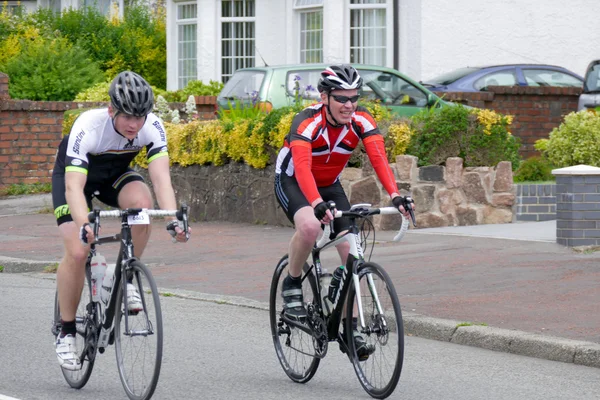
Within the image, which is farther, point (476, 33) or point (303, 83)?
point (476, 33)

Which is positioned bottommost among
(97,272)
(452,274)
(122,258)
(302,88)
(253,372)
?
(253,372)

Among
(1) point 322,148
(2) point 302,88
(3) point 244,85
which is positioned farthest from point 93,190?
(3) point 244,85

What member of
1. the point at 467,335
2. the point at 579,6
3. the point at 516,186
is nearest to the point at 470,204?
the point at 516,186

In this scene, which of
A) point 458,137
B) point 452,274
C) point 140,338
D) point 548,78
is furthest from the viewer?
point 548,78

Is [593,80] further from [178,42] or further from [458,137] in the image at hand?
[178,42]

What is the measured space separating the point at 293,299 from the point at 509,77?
52.0 ft

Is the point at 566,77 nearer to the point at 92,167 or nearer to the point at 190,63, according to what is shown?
the point at 190,63

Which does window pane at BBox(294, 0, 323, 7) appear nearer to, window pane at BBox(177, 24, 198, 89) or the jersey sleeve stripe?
window pane at BBox(177, 24, 198, 89)

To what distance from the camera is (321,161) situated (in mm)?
7164

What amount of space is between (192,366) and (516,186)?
7930mm

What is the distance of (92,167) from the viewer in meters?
6.90

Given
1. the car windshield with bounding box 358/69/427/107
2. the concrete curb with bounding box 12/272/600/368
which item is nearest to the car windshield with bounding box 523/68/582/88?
the car windshield with bounding box 358/69/427/107

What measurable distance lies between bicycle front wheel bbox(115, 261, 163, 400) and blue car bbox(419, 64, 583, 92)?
1587 cm

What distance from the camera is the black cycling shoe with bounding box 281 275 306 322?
720cm
